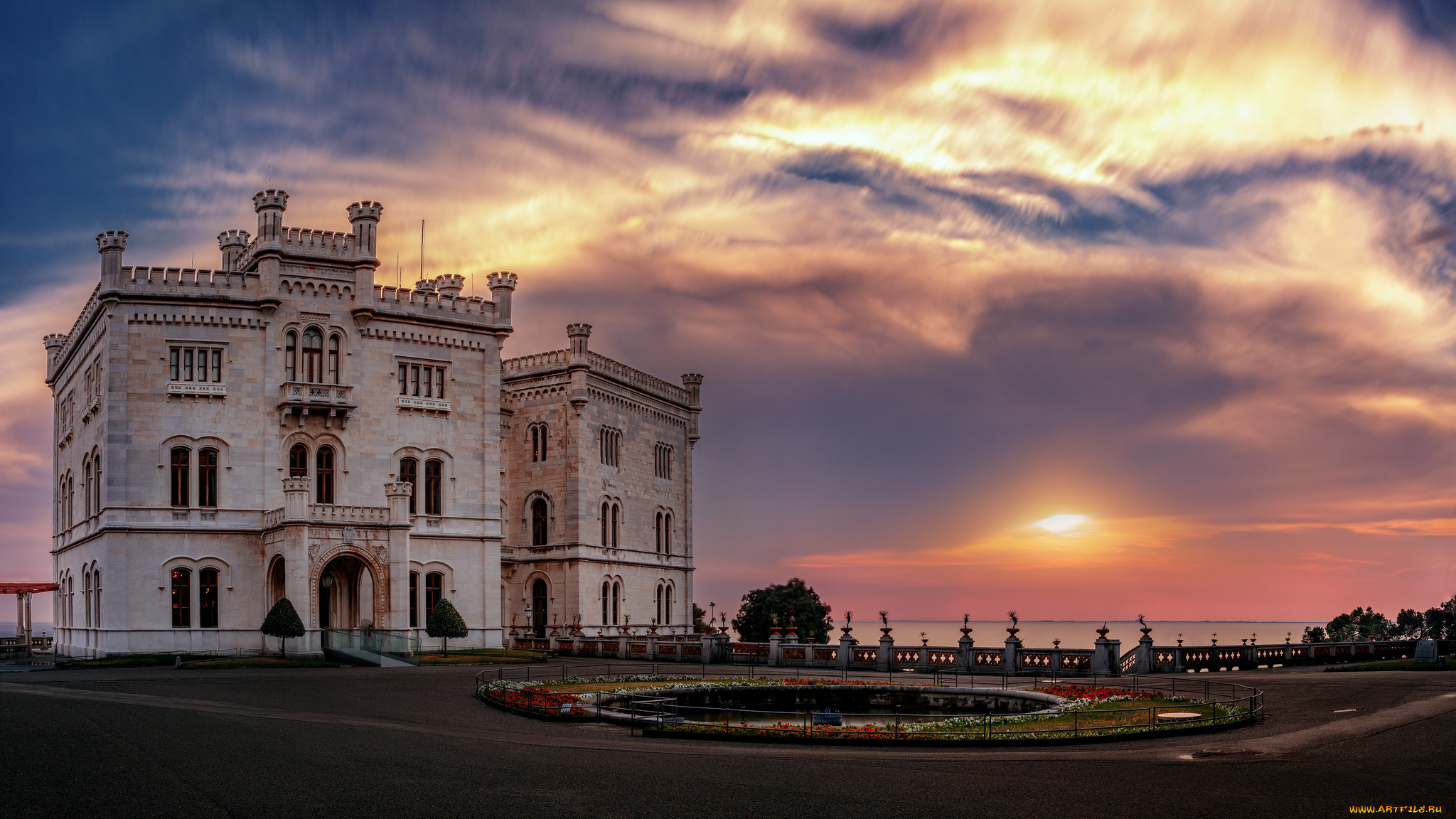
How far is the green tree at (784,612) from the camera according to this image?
9894 cm

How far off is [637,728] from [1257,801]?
540 inches

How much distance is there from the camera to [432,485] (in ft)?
193

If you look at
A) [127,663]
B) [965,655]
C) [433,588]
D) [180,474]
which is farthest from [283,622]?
[965,655]

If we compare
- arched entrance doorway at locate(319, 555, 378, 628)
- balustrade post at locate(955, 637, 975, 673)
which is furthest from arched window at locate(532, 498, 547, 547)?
balustrade post at locate(955, 637, 975, 673)

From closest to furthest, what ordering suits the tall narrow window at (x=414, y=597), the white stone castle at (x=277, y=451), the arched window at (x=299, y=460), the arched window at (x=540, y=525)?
the white stone castle at (x=277, y=451)
the arched window at (x=299, y=460)
the tall narrow window at (x=414, y=597)
the arched window at (x=540, y=525)

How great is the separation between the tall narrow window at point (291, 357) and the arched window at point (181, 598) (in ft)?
32.3

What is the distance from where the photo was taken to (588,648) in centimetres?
5694

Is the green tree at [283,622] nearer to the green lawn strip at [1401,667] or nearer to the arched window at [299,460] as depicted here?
the arched window at [299,460]

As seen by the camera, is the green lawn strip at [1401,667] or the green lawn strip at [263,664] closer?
the green lawn strip at [1401,667]

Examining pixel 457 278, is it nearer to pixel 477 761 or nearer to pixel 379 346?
pixel 379 346

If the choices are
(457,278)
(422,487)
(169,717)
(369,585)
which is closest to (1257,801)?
(169,717)

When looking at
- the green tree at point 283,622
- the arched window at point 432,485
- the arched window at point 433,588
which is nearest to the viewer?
the green tree at point 283,622

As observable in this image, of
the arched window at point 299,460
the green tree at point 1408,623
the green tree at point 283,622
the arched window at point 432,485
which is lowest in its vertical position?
the green tree at point 1408,623

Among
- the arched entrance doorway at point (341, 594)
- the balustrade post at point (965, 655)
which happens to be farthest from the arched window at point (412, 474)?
the balustrade post at point (965, 655)
